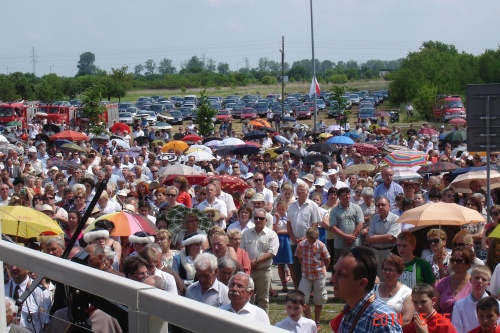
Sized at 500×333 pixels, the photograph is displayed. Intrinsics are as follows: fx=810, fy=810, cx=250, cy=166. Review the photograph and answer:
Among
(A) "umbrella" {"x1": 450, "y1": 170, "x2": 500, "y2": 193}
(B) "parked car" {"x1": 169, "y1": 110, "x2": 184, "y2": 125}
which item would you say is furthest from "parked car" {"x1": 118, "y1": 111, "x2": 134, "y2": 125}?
(A) "umbrella" {"x1": 450, "y1": 170, "x2": 500, "y2": 193}

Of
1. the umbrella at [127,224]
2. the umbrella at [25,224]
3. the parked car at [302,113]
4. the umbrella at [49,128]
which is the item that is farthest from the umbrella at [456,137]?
the parked car at [302,113]

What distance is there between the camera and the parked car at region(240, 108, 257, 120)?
70375 millimetres

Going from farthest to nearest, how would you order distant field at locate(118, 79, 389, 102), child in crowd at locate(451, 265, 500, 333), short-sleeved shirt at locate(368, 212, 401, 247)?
distant field at locate(118, 79, 389, 102) → short-sleeved shirt at locate(368, 212, 401, 247) → child in crowd at locate(451, 265, 500, 333)

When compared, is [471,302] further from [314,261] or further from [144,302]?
[144,302]

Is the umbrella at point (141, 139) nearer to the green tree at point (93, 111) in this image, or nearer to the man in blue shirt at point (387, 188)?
the green tree at point (93, 111)

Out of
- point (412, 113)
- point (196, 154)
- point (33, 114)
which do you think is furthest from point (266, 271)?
point (412, 113)

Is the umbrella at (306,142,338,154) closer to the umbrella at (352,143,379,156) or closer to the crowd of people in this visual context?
the umbrella at (352,143,379,156)

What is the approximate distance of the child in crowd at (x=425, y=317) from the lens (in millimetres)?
6270

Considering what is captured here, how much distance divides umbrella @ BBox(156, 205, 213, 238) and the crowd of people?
0.02 metres

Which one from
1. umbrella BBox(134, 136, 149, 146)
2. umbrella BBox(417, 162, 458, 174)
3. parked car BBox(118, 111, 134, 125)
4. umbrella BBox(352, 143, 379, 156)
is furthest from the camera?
parked car BBox(118, 111, 134, 125)

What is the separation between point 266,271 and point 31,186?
25.3ft

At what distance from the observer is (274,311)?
11.2 meters

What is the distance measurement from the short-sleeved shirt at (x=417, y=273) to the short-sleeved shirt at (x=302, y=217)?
3772 mm

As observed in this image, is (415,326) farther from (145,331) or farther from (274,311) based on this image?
(274,311)
